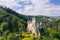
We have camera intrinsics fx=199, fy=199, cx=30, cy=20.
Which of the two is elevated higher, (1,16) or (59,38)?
(1,16)

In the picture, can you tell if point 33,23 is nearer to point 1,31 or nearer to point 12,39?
point 1,31

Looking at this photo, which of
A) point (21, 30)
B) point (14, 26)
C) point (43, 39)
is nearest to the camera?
point (43, 39)

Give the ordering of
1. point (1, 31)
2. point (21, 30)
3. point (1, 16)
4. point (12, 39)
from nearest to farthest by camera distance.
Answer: point (12, 39)
point (1, 31)
point (21, 30)
point (1, 16)

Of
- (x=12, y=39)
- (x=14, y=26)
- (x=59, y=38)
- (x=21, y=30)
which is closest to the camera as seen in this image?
(x=12, y=39)

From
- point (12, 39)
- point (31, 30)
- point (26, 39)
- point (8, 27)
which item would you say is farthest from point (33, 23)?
point (12, 39)

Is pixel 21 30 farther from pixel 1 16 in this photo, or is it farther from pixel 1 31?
pixel 1 16

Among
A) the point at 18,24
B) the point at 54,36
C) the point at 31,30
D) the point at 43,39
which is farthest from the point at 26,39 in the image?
the point at 18,24

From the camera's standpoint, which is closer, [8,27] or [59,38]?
[59,38]

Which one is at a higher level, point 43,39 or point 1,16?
point 1,16

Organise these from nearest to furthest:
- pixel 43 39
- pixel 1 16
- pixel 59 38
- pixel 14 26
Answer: pixel 43 39 → pixel 59 38 → pixel 14 26 → pixel 1 16
